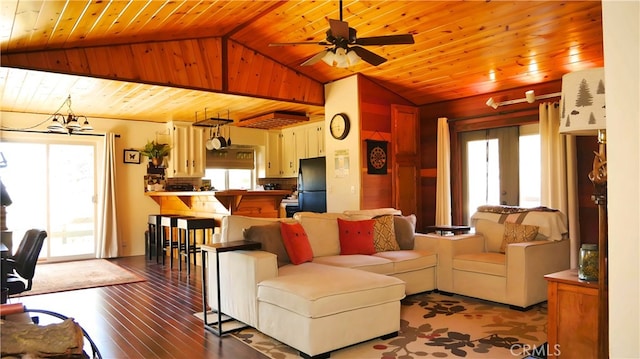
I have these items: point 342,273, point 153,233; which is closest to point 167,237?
point 153,233

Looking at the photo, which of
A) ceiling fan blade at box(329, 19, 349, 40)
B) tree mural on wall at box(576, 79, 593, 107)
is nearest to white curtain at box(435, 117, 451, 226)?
ceiling fan blade at box(329, 19, 349, 40)

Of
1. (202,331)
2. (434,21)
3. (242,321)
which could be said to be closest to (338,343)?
(242,321)

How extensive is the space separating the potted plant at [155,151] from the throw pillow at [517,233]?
235 inches

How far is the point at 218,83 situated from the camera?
559 cm

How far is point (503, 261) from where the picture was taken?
4305 mm

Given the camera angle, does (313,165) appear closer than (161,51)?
No

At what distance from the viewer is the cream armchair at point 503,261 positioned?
4.13m

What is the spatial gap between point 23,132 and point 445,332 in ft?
23.2

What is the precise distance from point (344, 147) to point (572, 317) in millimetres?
4201

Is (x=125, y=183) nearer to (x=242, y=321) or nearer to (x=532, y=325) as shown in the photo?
(x=242, y=321)

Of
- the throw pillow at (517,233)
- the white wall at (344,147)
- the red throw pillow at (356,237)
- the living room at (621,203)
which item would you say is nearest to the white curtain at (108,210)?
the white wall at (344,147)

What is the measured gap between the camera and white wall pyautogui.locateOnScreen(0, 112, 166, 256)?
25.9 ft

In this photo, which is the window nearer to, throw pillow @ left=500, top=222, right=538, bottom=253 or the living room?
throw pillow @ left=500, top=222, right=538, bottom=253

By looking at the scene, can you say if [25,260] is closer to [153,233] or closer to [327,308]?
[327,308]
